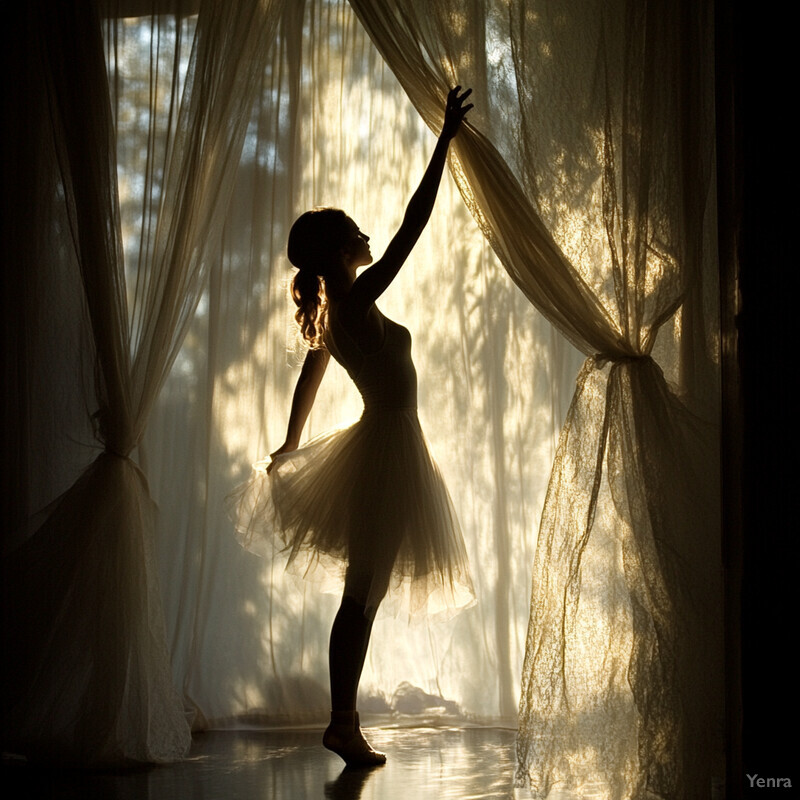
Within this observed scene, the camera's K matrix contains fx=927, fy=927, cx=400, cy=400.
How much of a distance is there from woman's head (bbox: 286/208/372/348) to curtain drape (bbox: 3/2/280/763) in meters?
0.27

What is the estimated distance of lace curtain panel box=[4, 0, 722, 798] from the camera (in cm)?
207

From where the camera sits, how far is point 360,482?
2318 mm

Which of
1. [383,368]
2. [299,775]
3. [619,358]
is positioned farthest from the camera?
[383,368]

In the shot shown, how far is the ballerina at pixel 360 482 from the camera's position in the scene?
227 cm

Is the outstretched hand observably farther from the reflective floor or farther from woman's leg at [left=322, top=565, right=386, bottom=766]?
the reflective floor

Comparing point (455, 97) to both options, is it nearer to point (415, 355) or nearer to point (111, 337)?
point (415, 355)

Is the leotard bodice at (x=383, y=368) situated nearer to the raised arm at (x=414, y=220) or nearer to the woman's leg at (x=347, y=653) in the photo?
the raised arm at (x=414, y=220)

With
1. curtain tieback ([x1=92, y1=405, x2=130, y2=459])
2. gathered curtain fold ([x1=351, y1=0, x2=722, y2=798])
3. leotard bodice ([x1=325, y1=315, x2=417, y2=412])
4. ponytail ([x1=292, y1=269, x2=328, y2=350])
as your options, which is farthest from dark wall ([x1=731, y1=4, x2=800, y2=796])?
curtain tieback ([x1=92, y1=405, x2=130, y2=459])

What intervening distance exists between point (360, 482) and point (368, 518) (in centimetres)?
10

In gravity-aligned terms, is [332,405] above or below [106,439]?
above

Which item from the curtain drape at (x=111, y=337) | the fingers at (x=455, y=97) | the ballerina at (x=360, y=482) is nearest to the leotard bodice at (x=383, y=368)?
the ballerina at (x=360, y=482)

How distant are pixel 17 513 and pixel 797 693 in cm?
207

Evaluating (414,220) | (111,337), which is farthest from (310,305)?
(111,337)

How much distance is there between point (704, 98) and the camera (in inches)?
83.9
